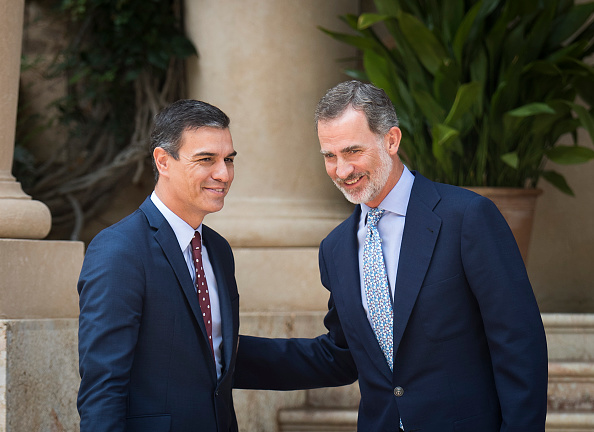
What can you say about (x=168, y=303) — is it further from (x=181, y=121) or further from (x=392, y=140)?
(x=392, y=140)

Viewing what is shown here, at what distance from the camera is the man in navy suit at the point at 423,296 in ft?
6.32

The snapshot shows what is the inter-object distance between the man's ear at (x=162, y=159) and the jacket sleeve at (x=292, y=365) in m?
0.63

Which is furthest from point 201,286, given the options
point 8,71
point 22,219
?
point 8,71

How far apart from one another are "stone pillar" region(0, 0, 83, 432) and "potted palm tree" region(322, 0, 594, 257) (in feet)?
5.27

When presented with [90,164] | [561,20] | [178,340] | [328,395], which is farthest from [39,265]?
[561,20]

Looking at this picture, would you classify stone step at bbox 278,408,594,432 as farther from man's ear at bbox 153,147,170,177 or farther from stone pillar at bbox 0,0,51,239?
man's ear at bbox 153,147,170,177

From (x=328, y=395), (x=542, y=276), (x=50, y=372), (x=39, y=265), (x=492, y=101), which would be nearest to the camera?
(x=50, y=372)

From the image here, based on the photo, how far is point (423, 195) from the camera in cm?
213

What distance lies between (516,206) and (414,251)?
184cm

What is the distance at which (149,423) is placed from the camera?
6.37 feet

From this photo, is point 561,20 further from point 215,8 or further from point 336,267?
point 336,267

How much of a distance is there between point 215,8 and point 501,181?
1.75 m

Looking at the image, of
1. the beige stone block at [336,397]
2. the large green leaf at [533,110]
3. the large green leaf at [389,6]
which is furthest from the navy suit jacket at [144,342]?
the large green leaf at [389,6]

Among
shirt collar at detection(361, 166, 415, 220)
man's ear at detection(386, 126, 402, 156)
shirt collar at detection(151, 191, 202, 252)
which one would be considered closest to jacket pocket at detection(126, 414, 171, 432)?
shirt collar at detection(151, 191, 202, 252)
